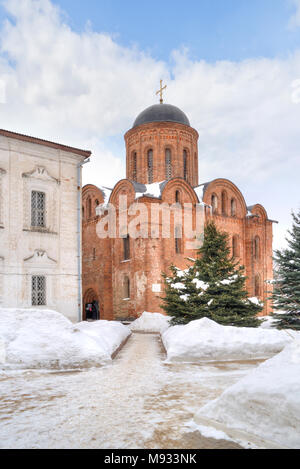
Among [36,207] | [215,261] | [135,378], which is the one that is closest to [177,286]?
Answer: [215,261]

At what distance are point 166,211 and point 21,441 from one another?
2099cm

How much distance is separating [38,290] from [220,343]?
8041 mm

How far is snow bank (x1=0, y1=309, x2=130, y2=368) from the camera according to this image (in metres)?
8.30

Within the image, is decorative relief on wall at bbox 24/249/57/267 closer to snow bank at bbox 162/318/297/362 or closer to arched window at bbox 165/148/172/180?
snow bank at bbox 162/318/297/362

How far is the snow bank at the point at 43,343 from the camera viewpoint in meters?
8.30

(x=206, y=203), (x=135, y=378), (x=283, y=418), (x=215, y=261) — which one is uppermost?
(x=206, y=203)

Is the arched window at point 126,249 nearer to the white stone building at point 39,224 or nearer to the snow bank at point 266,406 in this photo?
the white stone building at point 39,224

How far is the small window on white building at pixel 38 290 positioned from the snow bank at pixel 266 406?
11722 millimetres

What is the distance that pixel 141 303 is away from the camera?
23500 mm

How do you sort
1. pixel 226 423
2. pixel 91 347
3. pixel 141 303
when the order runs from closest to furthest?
pixel 226 423 → pixel 91 347 → pixel 141 303

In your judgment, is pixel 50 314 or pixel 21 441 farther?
pixel 50 314

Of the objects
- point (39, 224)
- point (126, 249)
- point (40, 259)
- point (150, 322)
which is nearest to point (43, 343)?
point (40, 259)

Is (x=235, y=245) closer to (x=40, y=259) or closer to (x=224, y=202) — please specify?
(x=224, y=202)
